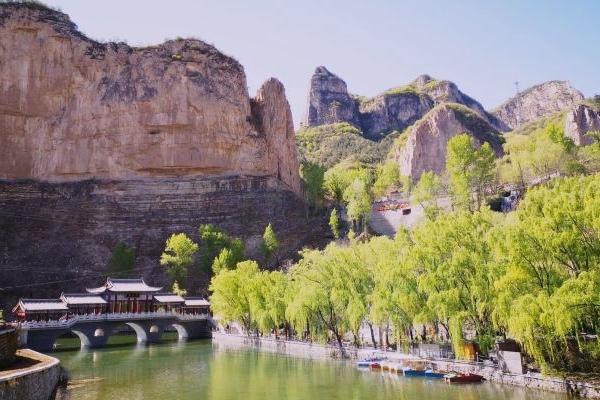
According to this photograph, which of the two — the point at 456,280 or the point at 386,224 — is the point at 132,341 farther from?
the point at 456,280

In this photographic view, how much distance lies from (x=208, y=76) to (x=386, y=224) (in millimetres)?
43791

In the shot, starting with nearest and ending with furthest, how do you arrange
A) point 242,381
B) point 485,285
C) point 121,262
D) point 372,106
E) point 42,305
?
point 485,285 < point 242,381 < point 42,305 < point 121,262 < point 372,106

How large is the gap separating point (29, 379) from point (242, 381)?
1467cm

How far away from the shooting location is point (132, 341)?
63.7 meters

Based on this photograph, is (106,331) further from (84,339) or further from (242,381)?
(242,381)

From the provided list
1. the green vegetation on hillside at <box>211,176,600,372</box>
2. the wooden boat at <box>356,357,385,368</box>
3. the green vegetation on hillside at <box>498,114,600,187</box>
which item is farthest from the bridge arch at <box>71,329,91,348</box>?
the green vegetation on hillside at <box>498,114,600,187</box>

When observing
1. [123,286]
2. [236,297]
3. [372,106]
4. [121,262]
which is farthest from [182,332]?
[372,106]

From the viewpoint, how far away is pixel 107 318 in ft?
190

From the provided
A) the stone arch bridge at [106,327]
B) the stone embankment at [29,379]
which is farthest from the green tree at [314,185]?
the stone embankment at [29,379]

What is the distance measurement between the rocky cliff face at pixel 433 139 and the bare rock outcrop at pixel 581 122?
21066mm

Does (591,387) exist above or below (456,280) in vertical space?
below

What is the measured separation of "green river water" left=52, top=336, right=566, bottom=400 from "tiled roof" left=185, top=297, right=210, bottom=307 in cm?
1745

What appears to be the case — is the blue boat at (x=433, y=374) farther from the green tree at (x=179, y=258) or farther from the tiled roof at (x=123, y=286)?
the green tree at (x=179, y=258)

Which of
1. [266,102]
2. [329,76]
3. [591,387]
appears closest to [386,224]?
[266,102]
